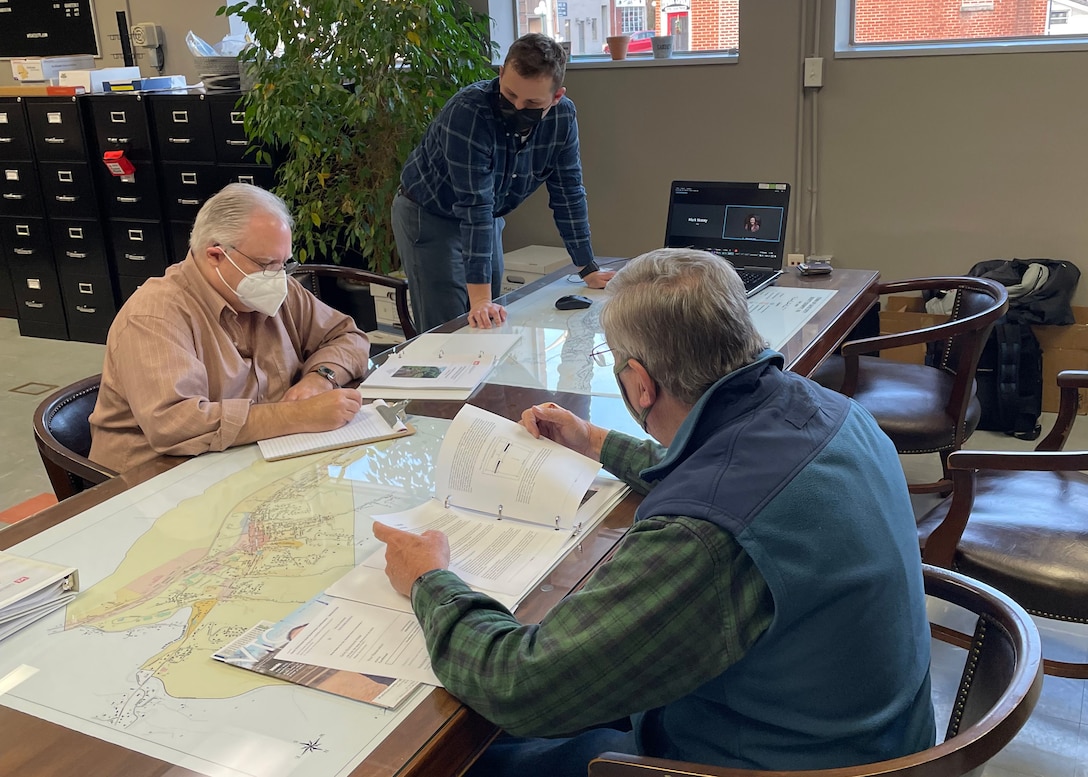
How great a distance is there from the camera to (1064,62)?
3.58 m

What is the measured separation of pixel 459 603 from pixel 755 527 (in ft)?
1.24

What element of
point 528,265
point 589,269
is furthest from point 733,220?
point 528,265

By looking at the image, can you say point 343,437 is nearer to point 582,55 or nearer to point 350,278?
point 350,278

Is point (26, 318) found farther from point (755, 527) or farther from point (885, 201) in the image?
point (755, 527)

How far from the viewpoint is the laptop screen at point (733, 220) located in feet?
9.53

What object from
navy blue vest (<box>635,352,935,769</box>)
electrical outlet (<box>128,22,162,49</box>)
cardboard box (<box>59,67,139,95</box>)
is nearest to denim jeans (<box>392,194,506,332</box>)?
navy blue vest (<box>635,352,935,769</box>)

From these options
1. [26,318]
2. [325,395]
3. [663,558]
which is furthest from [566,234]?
[26,318]

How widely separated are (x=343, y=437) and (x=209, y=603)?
1.96ft

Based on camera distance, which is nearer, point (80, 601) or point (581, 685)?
point (581, 685)

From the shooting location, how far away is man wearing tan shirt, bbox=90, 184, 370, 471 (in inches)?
71.1

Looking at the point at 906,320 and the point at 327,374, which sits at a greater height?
the point at 327,374

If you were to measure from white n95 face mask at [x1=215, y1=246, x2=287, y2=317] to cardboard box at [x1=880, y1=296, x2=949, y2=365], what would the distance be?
275 centimetres

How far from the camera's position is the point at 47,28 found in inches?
224

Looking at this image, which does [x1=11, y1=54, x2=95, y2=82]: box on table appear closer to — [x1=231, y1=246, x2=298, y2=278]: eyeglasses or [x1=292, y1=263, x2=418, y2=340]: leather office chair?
[x1=292, y1=263, x2=418, y2=340]: leather office chair
